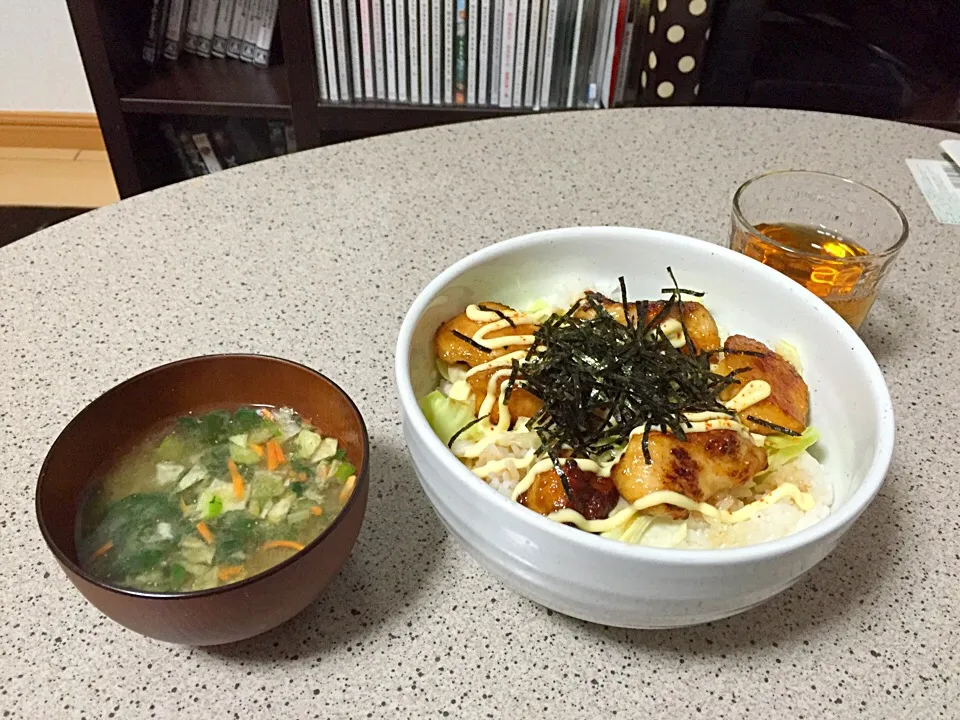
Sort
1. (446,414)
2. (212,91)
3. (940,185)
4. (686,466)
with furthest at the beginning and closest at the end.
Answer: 1. (212,91)
2. (940,185)
3. (446,414)
4. (686,466)

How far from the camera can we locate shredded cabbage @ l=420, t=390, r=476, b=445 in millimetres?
781

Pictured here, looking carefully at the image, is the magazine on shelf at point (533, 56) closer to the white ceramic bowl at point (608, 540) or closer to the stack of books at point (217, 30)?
the stack of books at point (217, 30)

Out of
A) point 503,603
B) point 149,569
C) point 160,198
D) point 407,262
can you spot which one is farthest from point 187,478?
point 160,198

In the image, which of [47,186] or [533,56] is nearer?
[533,56]

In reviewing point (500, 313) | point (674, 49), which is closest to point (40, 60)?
point (674, 49)

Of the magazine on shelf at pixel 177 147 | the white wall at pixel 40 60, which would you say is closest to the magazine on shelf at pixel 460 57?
the magazine on shelf at pixel 177 147

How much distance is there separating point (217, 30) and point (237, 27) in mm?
60

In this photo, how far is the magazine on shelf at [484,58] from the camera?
2.14 metres

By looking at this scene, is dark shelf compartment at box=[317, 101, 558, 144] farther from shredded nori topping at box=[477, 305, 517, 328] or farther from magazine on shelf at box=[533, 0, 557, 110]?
shredded nori topping at box=[477, 305, 517, 328]

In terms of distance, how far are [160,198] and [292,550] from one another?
2.55 feet

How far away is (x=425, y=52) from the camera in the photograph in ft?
7.19

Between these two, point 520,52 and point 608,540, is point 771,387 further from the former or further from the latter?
point 520,52

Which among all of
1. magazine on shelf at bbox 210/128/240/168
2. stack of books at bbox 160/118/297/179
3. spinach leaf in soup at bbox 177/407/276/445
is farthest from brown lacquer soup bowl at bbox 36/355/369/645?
magazine on shelf at bbox 210/128/240/168

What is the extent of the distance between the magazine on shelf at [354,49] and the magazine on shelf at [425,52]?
0.17 metres
